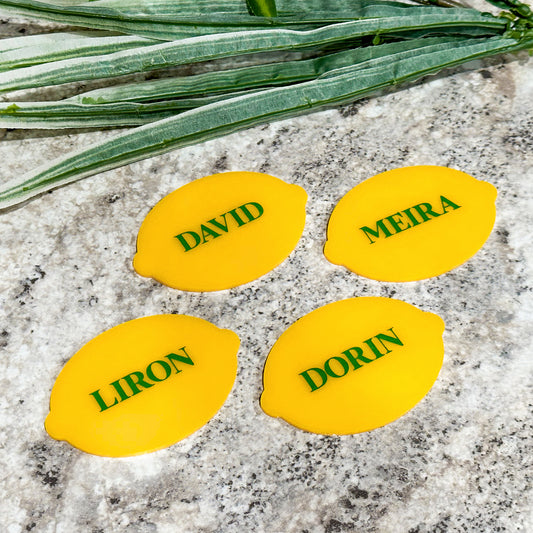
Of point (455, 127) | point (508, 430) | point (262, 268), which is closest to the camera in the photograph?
point (508, 430)

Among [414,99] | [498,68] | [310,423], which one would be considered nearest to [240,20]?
[414,99]

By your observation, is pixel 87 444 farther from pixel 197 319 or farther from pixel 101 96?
pixel 101 96

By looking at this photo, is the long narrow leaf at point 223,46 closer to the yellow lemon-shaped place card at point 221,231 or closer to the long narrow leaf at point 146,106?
the long narrow leaf at point 146,106

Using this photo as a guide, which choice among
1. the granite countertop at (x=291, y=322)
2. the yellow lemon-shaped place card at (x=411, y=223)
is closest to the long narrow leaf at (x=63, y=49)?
the granite countertop at (x=291, y=322)

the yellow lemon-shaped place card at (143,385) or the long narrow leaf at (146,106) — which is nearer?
the yellow lemon-shaped place card at (143,385)

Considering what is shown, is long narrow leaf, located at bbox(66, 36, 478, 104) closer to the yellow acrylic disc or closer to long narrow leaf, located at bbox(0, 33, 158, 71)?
long narrow leaf, located at bbox(0, 33, 158, 71)

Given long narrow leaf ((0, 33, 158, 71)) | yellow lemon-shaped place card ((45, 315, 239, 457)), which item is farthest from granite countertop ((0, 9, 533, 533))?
long narrow leaf ((0, 33, 158, 71))
